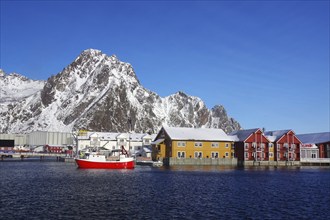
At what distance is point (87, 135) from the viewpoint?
7092 inches

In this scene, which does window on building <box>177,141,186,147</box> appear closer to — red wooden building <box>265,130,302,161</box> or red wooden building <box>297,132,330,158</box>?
red wooden building <box>265,130,302,161</box>

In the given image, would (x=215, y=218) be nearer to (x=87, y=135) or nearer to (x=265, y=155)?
(x=265, y=155)

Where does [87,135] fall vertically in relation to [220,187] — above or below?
above

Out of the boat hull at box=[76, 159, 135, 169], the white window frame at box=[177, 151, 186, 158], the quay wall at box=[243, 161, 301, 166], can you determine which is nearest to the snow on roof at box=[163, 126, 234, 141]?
the white window frame at box=[177, 151, 186, 158]

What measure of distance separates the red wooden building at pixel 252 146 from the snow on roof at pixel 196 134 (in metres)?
3.76

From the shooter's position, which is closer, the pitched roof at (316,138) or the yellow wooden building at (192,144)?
the yellow wooden building at (192,144)

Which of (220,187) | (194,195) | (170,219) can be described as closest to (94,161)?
(220,187)

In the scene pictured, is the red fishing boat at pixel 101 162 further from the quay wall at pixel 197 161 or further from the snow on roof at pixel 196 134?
the snow on roof at pixel 196 134

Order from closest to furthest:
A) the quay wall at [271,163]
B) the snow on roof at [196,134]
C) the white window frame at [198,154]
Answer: the snow on roof at [196,134], the white window frame at [198,154], the quay wall at [271,163]

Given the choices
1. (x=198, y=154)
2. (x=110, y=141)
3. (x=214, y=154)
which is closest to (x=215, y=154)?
(x=214, y=154)

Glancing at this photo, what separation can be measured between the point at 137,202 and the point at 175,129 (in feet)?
260

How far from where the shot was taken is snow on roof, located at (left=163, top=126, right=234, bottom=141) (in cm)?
11381

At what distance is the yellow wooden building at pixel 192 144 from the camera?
113 meters

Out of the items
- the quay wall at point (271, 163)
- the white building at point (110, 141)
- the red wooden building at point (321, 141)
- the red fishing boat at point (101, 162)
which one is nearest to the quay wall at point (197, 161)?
the quay wall at point (271, 163)
